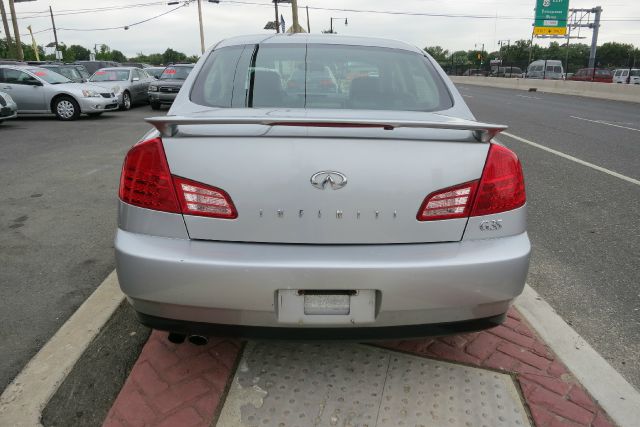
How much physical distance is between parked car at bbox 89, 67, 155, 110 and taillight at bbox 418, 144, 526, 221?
15.8 meters

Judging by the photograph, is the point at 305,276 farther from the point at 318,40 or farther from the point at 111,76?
the point at 111,76

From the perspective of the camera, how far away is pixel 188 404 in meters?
2.27

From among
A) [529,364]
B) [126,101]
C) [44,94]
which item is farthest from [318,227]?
[126,101]

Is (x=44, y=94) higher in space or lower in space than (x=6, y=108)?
higher

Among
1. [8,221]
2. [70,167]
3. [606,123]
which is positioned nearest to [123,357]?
[8,221]

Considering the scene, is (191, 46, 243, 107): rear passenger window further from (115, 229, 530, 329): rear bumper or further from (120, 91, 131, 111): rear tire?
(120, 91, 131, 111): rear tire

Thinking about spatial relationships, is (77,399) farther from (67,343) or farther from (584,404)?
(584,404)

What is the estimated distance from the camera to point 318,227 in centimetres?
→ 201

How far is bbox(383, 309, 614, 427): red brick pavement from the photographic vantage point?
2227 millimetres

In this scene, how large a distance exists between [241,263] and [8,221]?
3933 mm

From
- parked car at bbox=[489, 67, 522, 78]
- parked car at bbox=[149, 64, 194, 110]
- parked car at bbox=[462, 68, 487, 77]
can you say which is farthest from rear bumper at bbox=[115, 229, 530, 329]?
parked car at bbox=[489, 67, 522, 78]

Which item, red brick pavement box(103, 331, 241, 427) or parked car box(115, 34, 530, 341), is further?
red brick pavement box(103, 331, 241, 427)

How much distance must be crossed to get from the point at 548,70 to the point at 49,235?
4395 centimetres

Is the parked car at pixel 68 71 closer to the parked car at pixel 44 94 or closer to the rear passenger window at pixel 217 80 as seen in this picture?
the parked car at pixel 44 94
